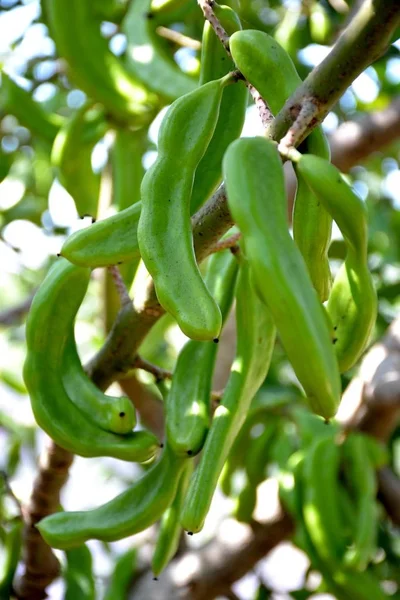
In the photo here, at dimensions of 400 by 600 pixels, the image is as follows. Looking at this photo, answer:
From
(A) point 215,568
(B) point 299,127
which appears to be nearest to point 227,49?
(B) point 299,127

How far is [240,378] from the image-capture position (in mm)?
675

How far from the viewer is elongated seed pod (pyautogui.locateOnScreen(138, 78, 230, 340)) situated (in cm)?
49

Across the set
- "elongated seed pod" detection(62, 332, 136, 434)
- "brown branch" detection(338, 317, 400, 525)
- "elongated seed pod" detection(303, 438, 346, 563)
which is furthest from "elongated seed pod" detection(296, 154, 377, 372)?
"brown branch" detection(338, 317, 400, 525)

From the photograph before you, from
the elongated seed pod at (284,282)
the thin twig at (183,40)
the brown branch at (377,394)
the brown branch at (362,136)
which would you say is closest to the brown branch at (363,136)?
the brown branch at (362,136)

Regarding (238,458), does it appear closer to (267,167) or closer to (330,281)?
(330,281)

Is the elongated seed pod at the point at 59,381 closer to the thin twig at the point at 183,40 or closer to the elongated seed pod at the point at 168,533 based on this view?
the elongated seed pod at the point at 168,533

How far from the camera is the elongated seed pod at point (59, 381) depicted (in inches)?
27.0

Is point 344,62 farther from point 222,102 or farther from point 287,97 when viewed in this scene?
point 222,102

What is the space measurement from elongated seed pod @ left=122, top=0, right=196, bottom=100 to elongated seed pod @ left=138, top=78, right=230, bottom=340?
54 centimetres

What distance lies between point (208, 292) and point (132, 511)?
289 mm

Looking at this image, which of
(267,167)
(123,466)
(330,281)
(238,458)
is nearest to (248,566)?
(238,458)

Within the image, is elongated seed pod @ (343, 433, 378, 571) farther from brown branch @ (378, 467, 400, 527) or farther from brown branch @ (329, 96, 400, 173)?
brown branch @ (329, 96, 400, 173)

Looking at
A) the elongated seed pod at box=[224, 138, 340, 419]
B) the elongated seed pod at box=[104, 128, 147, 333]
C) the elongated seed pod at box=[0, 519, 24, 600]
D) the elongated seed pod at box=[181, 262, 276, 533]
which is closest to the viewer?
the elongated seed pod at box=[224, 138, 340, 419]

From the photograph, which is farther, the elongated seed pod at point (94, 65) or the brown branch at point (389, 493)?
the brown branch at point (389, 493)
